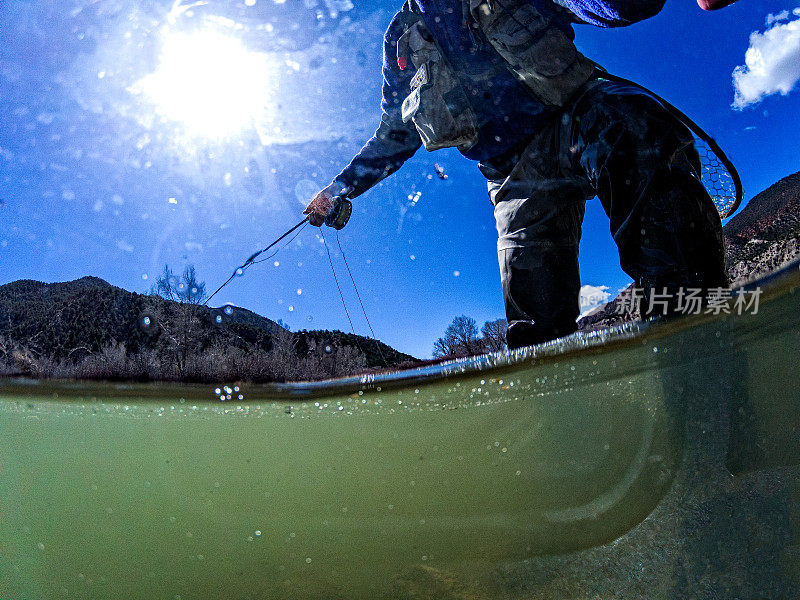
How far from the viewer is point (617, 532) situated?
0.69m

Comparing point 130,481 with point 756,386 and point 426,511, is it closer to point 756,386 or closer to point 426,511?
point 426,511

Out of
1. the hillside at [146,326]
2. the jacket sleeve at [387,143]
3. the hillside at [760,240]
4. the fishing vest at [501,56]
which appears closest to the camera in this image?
the hillside at [760,240]

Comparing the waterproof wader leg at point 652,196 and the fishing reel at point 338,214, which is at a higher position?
the fishing reel at point 338,214

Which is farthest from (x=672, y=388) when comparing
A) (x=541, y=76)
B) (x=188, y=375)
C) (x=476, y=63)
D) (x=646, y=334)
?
(x=188, y=375)

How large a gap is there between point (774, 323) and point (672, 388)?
196 mm

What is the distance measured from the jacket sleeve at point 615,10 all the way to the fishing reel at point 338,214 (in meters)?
0.86

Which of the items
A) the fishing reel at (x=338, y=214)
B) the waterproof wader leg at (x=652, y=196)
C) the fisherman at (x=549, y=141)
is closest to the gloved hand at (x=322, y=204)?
the fishing reel at (x=338, y=214)

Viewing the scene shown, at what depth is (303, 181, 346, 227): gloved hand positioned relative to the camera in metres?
1.49

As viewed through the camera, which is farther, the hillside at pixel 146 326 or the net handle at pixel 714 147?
the hillside at pixel 146 326

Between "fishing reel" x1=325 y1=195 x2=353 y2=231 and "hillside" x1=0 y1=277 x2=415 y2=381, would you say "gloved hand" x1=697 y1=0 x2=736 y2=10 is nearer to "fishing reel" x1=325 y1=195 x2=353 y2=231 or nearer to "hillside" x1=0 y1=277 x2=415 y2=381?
"fishing reel" x1=325 y1=195 x2=353 y2=231

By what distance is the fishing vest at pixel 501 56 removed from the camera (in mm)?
1035

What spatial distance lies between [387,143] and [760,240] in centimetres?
118

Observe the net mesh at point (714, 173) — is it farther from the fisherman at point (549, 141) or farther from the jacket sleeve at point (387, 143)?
the jacket sleeve at point (387, 143)

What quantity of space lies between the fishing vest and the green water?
0.68m
